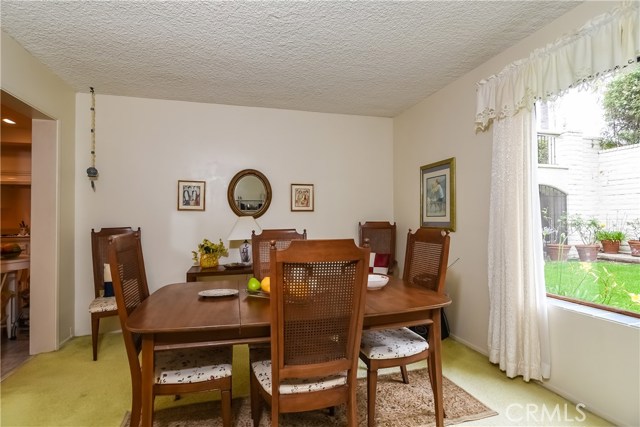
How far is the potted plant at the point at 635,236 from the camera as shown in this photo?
6.25 feet

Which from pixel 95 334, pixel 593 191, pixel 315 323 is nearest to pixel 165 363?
pixel 315 323

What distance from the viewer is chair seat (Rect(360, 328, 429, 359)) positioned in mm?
1799

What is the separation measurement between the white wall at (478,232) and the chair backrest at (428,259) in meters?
0.88

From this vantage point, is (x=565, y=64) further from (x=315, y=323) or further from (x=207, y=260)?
(x=207, y=260)

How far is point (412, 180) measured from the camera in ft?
12.9

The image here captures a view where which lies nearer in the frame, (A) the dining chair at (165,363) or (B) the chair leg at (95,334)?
(A) the dining chair at (165,363)

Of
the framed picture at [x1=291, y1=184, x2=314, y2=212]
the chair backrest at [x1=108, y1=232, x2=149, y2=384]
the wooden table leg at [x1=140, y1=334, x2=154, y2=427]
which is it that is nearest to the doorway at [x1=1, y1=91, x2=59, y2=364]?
the chair backrest at [x1=108, y1=232, x2=149, y2=384]

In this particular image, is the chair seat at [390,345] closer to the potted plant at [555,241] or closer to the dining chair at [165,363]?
the dining chair at [165,363]

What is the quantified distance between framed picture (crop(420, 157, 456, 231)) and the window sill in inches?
43.7

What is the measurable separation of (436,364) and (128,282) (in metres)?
1.77

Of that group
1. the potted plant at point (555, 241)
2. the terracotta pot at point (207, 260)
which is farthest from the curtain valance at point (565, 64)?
the terracotta pot at point (207, 260)

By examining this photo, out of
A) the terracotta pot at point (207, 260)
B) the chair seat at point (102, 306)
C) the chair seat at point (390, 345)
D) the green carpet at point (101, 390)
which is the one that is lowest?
the green carpet at point (101, 390)

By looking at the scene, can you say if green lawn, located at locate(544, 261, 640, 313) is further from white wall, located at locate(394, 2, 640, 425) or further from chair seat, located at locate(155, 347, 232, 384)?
chair seat, located at locate(155, 347, 232, 384)

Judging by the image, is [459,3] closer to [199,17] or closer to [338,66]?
[338,66]
